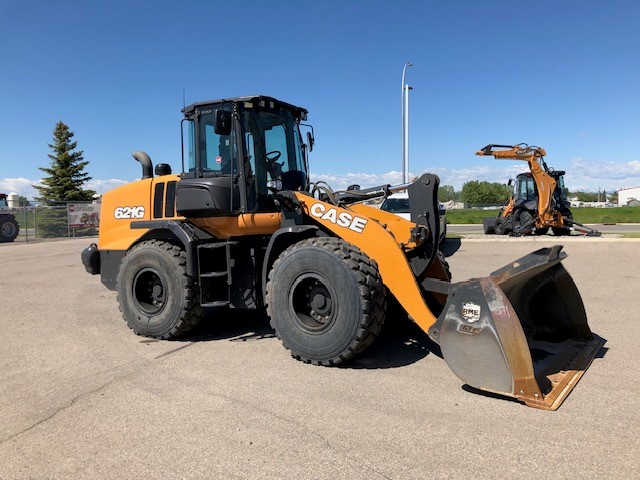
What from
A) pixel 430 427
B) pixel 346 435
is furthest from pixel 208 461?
pixel 430 427

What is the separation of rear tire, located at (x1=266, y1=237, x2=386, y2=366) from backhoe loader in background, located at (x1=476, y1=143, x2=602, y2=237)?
15190 mm

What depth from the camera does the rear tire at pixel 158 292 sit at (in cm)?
547

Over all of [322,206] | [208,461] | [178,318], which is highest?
[322,206]

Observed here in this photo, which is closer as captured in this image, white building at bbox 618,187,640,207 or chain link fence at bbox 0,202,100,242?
chain link fence at bbox 0,202,100,242

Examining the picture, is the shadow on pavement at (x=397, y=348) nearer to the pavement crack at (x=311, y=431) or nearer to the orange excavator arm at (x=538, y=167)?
the pavement crack at (x=311, y=431)

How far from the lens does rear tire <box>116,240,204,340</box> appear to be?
18.0 ft

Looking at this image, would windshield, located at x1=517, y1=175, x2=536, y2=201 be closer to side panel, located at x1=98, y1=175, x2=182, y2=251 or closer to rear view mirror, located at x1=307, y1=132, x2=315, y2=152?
rear view mirror, located at x1=307, y1=132, x2=315, y2=152

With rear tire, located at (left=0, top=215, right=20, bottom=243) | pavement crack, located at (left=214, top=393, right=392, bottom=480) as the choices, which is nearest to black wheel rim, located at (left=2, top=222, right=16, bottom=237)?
rear tire, located at (left=0, top=215, right=20, bottom=243)

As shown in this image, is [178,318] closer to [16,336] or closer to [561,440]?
[16,336]

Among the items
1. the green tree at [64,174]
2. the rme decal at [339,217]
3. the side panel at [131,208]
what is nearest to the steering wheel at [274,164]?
the rme decal at [339,217]

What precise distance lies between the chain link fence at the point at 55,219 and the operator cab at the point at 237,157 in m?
22.0

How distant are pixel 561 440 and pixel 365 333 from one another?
1.71 meters

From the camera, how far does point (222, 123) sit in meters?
4.98

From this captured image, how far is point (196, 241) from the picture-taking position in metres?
5.54
